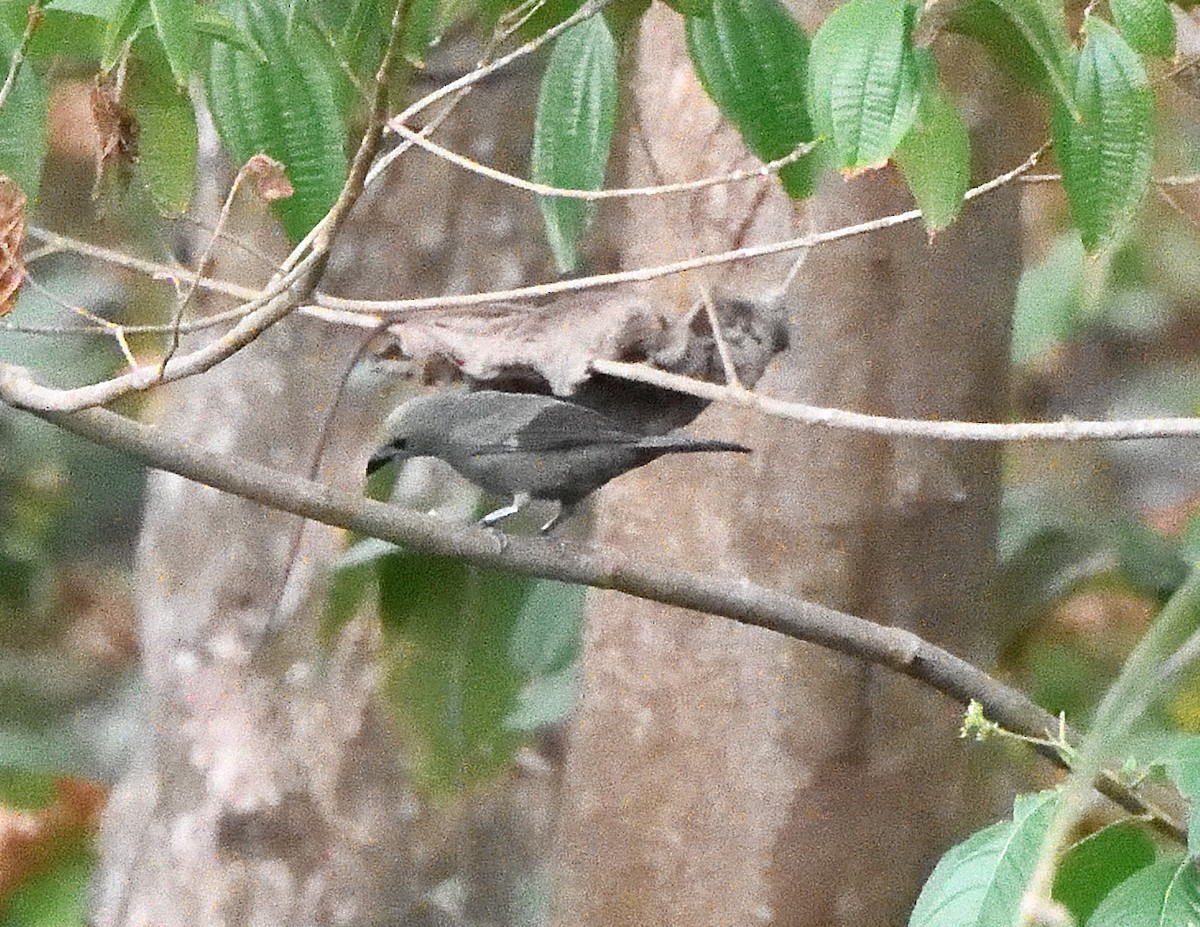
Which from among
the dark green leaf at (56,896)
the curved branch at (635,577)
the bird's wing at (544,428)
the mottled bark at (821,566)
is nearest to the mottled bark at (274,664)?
the dark green leaf at (56,896)

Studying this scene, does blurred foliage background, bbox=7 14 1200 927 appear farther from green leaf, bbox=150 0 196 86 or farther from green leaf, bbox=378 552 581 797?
green leaf, bbox=150 0 196 86

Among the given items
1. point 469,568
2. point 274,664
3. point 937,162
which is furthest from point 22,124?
point 274,664

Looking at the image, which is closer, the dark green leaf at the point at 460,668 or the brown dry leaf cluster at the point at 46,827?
the dark green leaf at the point at 460,668

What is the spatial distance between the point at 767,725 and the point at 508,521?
874mm

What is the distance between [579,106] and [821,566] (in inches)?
25.9

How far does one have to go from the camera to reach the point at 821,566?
165 centimetres

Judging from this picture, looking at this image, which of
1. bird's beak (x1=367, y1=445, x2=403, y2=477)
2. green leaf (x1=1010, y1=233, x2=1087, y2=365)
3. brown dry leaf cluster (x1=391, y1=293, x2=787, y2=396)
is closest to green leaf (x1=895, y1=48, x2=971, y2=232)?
brown dry leaf cluster (x1=391, y1=293, x2=787, y2=396)

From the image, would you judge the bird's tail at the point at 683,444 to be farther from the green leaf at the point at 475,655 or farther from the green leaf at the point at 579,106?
the green leaf at the point at 475,655

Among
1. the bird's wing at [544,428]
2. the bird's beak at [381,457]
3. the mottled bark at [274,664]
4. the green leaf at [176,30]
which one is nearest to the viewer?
the green leaf at [176,30]

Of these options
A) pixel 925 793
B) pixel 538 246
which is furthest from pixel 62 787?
pixel 925 793

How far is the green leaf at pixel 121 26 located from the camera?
2.83 ft

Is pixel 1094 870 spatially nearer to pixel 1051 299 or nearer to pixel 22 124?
pixel 22 124

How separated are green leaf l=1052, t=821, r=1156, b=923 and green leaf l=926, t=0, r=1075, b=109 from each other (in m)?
0.52

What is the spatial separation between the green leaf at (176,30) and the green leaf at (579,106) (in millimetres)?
378
